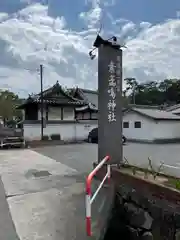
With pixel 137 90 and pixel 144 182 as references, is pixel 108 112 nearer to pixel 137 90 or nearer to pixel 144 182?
pixel 144 182

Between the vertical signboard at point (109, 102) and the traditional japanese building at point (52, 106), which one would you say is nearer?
the vertical signboard at point (109, 102)

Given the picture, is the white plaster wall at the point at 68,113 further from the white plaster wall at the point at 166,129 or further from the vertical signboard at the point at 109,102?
the vertical signboard at the point at 109,102

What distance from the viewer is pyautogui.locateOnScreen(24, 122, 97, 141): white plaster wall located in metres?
17.4

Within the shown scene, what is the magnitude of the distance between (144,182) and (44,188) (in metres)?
2.90

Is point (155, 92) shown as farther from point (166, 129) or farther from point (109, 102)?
point (109, 102)

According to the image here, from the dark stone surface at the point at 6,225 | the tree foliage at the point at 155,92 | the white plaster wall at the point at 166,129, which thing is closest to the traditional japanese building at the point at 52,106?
the white plaster wall at the point at 166,129

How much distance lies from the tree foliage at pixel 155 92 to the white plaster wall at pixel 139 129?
23022mm

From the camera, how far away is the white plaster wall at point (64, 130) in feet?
57.1

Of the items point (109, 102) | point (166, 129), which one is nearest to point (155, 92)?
point (166, 129)

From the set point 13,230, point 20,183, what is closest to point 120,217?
point 13,230

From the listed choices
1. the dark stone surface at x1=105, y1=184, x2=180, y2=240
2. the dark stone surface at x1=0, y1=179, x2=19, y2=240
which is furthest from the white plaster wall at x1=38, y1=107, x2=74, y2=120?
the dark stone surface at x1=105, y1=184, x2=180, y2=240

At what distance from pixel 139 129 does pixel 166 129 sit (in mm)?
2295

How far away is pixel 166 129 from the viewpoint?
18500mm

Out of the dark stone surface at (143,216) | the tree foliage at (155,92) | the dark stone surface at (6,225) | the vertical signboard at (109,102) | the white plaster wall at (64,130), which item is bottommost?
the dark stone surface at (6,225)
